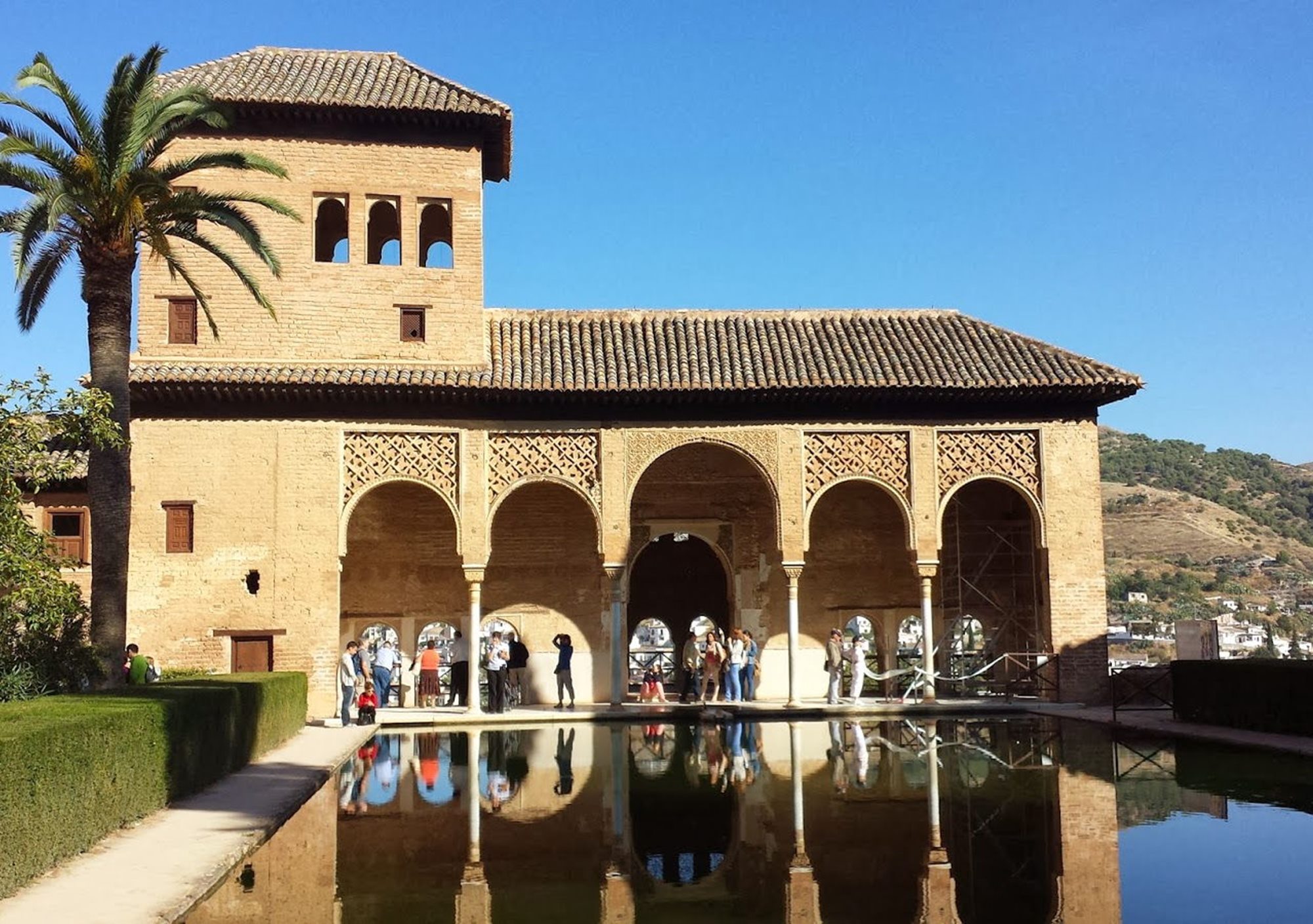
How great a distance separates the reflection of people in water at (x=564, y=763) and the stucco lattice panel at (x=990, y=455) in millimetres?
8485

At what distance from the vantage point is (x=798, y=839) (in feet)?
30.5

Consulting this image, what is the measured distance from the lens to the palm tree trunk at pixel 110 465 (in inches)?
578

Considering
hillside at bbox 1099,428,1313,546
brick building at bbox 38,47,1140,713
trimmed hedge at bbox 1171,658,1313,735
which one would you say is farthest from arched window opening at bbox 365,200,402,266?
hillside at bbox 1099,428,1313,546

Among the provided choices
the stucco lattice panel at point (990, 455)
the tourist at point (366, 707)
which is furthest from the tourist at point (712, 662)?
the tourist at point (366, 707)

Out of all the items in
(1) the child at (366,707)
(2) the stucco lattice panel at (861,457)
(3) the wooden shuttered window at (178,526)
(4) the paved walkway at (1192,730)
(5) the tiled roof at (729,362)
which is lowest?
(4) the paved walkway at (1192,730)

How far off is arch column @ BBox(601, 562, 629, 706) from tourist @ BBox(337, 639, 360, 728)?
4672mm

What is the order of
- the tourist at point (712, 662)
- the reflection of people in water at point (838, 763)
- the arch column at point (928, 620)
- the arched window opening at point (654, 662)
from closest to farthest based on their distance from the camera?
the reflection of people in water at point (838, 763) → the arch column at point (928, 620) → the tourist at point (712, 662) → the arched window opening at point (654, 662)

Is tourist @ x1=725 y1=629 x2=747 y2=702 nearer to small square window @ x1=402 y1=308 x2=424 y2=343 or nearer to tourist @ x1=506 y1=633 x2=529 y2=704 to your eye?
tourist @ x1=506 y1=633 x2=529 y2=704

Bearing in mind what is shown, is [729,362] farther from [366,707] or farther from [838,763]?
[838,763]

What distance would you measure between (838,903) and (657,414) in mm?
16496

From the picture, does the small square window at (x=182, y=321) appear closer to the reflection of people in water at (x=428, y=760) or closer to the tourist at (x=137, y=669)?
the tourist at (x=137, y=669)

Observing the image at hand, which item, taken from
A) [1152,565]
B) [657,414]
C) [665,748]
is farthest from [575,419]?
[1152,565]

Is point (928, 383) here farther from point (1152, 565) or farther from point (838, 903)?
point (1152, 565)

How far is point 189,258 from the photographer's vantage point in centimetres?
2336
